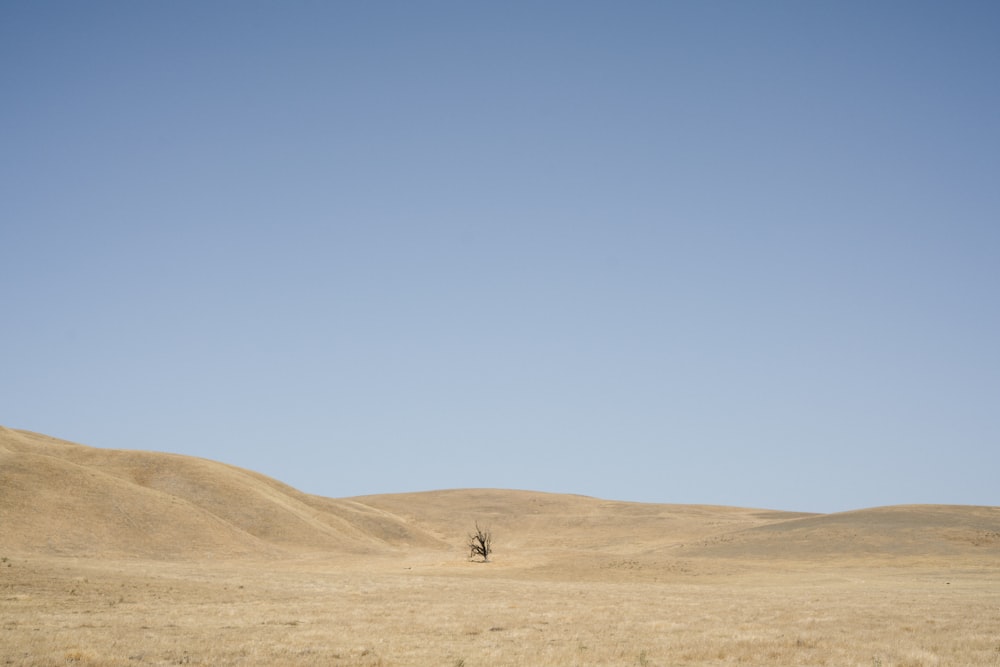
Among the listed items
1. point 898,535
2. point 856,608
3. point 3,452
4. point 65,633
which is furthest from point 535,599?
point 3,452

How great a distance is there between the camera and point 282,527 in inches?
3034

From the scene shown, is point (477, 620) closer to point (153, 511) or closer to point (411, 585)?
point (411, 585)

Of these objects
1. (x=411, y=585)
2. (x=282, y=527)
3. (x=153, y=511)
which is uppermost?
(x=153, y=511)

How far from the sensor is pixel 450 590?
128ft

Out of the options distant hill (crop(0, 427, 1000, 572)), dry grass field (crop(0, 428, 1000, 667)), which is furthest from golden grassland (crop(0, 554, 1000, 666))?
distant hill (crop(0, 427, 1000, 572))

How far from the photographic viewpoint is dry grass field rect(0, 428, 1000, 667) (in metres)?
20.7

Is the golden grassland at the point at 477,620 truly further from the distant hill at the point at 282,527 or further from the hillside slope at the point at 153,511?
the hillside slope at the point at 153,511

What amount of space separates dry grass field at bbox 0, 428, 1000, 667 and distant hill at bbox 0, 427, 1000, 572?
0.90ft

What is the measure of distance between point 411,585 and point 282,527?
39.5m

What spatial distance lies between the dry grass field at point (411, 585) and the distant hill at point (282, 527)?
274 mm

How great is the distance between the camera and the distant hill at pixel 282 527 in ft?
199

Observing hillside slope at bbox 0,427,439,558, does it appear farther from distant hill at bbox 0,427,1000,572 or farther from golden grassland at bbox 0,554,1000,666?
golden grassland at bbox 0,554,1000,666

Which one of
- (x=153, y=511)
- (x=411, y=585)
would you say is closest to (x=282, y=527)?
(x=153, y=511)

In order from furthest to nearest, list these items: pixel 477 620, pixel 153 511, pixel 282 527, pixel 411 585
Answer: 1. pixel 282 527
2. pixel 153 511
3. pixel 411 585
4. pixel 477 620
